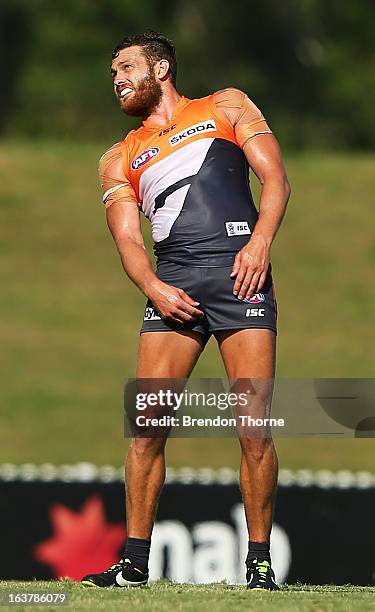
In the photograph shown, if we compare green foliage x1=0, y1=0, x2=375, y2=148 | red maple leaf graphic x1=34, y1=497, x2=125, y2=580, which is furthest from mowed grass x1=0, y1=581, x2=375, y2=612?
green foliage x1=0, y1=0, x2=375, y2=148

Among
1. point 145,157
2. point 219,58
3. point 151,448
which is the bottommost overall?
point 151,448

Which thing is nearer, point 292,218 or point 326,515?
point 326,515

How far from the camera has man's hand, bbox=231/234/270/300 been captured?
648cm

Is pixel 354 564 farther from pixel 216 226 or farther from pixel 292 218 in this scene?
pixel 292 218

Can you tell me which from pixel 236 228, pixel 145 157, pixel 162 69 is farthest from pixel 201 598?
pixel 162 69

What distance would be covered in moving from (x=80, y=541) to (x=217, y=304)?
492 centimetres

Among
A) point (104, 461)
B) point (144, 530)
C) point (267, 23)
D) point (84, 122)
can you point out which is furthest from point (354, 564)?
point (267, 23)

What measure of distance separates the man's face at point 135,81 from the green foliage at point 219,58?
31098 millimetres

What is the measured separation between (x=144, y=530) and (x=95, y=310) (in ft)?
55.6

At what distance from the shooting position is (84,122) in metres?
37.9

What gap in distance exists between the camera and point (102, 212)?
2659 centimetres

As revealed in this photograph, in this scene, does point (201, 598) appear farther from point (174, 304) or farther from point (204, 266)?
point (204, 266)

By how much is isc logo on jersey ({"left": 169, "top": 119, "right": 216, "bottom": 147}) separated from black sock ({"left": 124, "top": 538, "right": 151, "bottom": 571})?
1.96 metres

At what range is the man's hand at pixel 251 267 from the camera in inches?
255
